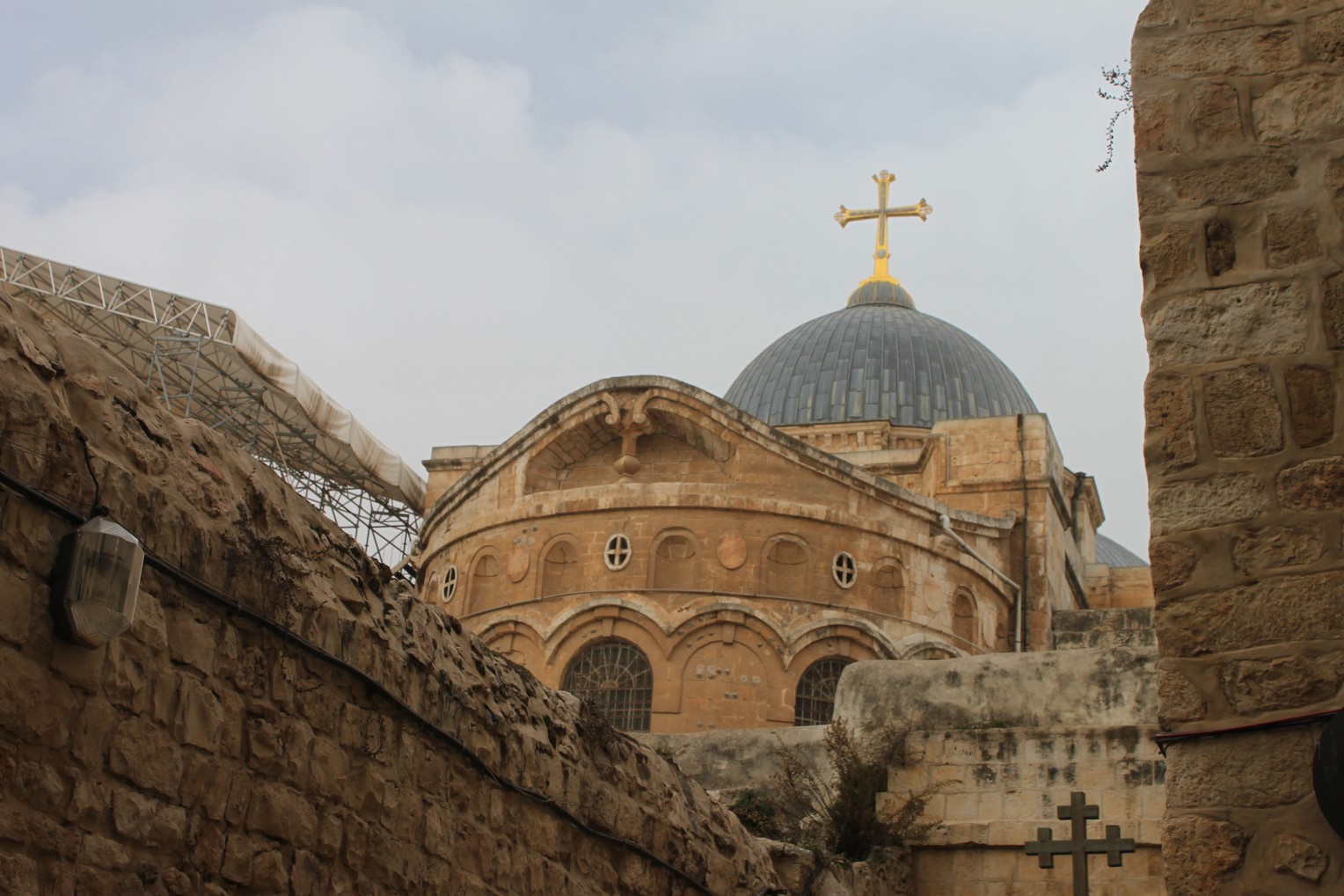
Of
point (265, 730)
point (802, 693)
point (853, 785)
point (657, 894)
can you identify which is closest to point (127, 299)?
point (802, 693)

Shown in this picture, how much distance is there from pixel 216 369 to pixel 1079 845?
23.7 m

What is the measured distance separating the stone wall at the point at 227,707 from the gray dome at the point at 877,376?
24.7 m

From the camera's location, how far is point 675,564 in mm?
20109

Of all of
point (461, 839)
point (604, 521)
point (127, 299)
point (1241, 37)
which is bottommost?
point (461, 839)

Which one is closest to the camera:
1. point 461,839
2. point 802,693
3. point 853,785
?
point 461,839

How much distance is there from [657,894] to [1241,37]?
438cm

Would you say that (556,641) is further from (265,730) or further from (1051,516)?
(265,730)

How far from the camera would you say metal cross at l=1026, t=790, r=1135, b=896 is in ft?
32.0

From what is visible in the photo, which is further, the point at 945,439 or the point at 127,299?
the point at 127,299

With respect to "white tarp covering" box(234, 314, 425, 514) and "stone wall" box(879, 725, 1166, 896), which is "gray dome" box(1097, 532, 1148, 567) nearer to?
"white tarp covering" box(234, 314, 425, 514)

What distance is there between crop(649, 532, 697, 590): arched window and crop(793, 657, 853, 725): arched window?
1751 millimetres

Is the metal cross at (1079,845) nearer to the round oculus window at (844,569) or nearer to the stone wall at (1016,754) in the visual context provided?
the stone wall at (1016,754)

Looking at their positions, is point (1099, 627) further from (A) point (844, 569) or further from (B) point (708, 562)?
(B) point (708, 562)

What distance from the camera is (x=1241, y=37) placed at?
15.5 ft
